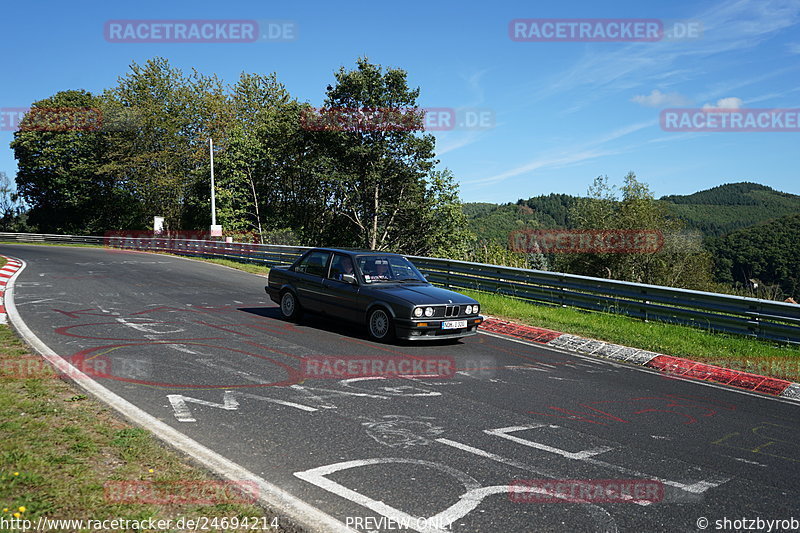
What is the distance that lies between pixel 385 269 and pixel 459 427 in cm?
536

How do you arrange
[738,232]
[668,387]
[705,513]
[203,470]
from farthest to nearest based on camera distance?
1. [738,232]
2. [668,387]
3. [203,470]
4. [705,513]

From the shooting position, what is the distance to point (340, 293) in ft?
33.6

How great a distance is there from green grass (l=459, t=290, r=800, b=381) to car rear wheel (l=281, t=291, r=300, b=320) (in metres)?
4.38

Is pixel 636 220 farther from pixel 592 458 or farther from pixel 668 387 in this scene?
pixel 592 458

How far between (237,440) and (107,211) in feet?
203

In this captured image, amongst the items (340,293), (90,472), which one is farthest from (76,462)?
(340,293)

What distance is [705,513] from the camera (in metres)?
3.83

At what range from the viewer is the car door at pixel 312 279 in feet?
35.0

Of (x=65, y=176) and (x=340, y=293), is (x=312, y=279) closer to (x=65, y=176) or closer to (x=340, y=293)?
(x=340, y=293)

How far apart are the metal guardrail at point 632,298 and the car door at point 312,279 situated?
18.5 feet

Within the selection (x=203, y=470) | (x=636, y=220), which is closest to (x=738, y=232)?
(x=636, y=220)

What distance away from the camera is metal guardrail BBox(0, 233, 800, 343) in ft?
32.6

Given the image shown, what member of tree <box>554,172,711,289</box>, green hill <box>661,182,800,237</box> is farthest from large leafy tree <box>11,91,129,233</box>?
green hill <box>661,182,800,237</box>

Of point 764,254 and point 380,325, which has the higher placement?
point 764,254
